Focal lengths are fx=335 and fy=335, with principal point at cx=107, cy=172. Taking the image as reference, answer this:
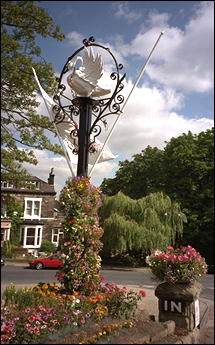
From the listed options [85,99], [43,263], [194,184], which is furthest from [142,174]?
[85,99]

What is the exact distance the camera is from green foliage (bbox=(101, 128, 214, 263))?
25266 mm

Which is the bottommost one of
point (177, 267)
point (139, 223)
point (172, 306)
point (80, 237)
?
point (172, 306)

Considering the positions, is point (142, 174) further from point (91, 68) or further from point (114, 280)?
point (91, 68)

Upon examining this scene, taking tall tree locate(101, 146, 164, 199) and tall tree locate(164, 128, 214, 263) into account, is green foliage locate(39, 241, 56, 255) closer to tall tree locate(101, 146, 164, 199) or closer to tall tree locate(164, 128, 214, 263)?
tall tree locate(101, 146, 164, 199)

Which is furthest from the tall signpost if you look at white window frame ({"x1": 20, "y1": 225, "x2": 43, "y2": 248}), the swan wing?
white window frame ({"x1": 20, "y1": 225, "x2": 43, "y2": 248})

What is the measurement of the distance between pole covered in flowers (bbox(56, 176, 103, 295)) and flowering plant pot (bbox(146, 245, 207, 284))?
3.75ft

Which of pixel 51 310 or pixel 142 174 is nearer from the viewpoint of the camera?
pixel 51 310

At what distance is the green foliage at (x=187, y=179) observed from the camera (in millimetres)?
25266

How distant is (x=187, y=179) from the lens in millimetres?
26234

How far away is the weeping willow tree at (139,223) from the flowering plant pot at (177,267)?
15.9 metres

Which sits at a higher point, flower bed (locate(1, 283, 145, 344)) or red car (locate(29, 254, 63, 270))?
flower bed (locate(1, 283, 145, 344))

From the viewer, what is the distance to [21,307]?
5133 mm

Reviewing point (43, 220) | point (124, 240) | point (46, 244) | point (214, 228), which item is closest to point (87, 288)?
point (124, 240)

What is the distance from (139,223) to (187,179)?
5.67m
